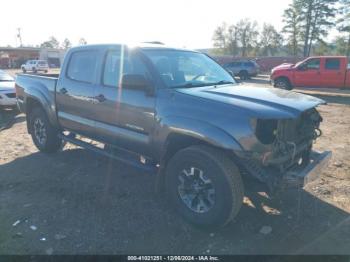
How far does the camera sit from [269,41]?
67.0 metres

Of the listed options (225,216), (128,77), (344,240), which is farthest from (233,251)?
(128,77)

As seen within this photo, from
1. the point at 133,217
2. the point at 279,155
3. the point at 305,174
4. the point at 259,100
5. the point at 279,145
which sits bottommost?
the point at 133,217

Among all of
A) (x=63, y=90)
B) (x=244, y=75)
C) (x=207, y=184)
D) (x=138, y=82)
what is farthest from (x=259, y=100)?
(x=244, y=75)

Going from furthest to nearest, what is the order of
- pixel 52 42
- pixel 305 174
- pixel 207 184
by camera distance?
pixel 52 42 → pixel 207 184 → pixel 305 174

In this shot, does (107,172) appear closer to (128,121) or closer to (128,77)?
(128,121)

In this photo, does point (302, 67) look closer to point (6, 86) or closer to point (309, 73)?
point (309, 73)

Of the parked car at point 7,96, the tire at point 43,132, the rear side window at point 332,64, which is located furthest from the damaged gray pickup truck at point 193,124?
the rear side window at point 332,64

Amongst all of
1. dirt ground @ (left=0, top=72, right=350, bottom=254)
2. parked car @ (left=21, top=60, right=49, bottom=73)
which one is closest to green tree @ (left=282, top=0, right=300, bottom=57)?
parked car @ (left=21, top=60, right=49, bottom=73)

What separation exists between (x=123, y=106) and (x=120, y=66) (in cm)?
61

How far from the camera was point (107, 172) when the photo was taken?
5.41 m

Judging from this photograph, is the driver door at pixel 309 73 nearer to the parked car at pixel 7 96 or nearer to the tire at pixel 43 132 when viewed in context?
the parked car at pixel 7 96

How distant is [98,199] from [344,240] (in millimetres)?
2915

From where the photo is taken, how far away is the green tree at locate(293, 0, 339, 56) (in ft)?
166

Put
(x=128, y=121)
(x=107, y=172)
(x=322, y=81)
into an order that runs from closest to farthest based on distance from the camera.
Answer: (x=128, y=121), (x=107, y=172), (x=322, y=81)
